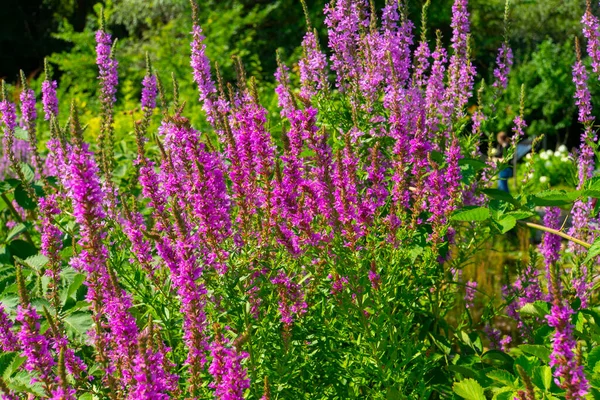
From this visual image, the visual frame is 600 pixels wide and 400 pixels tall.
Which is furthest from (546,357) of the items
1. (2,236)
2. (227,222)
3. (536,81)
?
(536,81)

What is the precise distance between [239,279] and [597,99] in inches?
564

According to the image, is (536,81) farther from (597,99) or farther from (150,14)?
(150,14)

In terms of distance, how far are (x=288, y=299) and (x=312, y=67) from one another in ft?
4.81

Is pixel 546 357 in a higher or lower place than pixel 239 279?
lower

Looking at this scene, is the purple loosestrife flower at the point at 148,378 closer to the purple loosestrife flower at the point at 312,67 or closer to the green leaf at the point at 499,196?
the green leaf at the point at 499,196

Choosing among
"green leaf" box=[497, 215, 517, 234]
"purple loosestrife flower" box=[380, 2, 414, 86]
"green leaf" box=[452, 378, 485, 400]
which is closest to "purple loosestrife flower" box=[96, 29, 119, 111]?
"purple loosestrife flower" box=[380, 2, 414, 86]

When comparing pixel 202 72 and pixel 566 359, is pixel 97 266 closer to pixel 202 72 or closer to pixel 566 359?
pixel 566 359

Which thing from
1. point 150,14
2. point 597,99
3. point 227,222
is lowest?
point 597,99

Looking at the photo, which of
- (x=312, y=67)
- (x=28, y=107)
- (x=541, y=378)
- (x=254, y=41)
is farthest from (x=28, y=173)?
(x=254, y=41)

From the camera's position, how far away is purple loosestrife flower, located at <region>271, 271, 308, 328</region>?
2.63 m

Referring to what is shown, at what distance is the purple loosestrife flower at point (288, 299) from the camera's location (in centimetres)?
263

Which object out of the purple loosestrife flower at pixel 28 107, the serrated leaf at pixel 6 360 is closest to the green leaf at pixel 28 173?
the purple loosestrife flower at pixel 28 107

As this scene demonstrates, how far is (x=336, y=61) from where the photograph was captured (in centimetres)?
374

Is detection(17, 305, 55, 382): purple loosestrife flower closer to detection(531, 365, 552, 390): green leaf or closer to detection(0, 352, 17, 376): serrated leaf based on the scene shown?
detection(0, 352, 17, 376): serrated leaf
